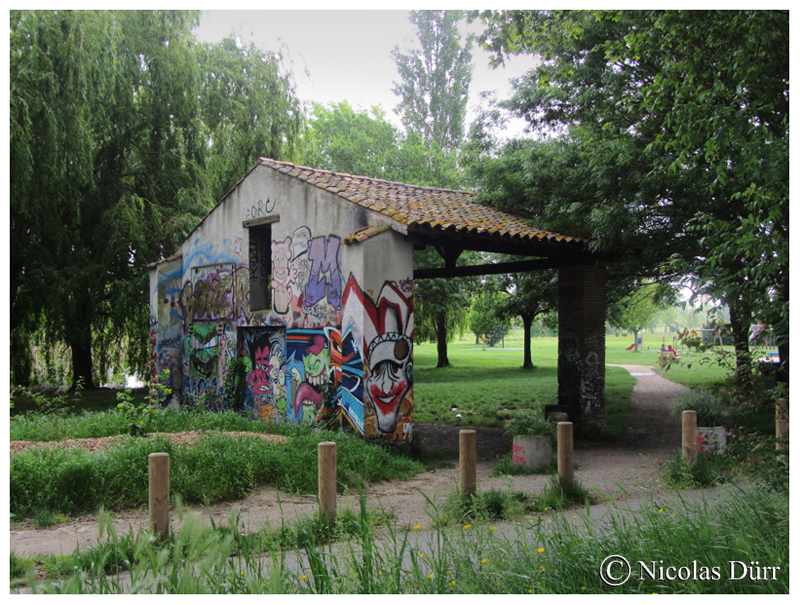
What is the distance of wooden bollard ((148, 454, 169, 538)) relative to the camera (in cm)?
516

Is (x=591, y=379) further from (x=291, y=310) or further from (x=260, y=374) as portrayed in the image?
(x=260, y=374)

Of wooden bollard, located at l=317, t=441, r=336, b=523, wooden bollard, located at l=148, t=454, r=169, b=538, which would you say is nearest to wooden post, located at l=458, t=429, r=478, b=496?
wooden bollard, located at l=317, t=441, r=336, b=523

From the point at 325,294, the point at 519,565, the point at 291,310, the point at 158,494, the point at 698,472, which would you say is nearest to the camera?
the point at 519,565

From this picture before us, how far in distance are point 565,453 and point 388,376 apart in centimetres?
369

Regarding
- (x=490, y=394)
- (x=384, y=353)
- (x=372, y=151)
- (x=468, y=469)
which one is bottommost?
(x=490, y=394)

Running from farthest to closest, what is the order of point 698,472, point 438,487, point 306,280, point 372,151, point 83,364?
point 372,151 < point 83,364 < point 306,280 < point 438,487 < point 698,472

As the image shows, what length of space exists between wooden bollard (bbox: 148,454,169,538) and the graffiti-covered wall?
185 inches

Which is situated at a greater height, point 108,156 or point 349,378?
point 108,156

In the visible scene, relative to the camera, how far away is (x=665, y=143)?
6.30 m

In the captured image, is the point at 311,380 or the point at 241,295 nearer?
the point at 311,380

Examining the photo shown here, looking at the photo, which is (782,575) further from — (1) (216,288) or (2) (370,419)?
(1) (216,288)

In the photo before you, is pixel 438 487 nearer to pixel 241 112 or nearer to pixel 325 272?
pixel 325 272

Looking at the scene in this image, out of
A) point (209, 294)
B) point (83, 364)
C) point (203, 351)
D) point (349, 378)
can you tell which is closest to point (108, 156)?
point (83, 364)
